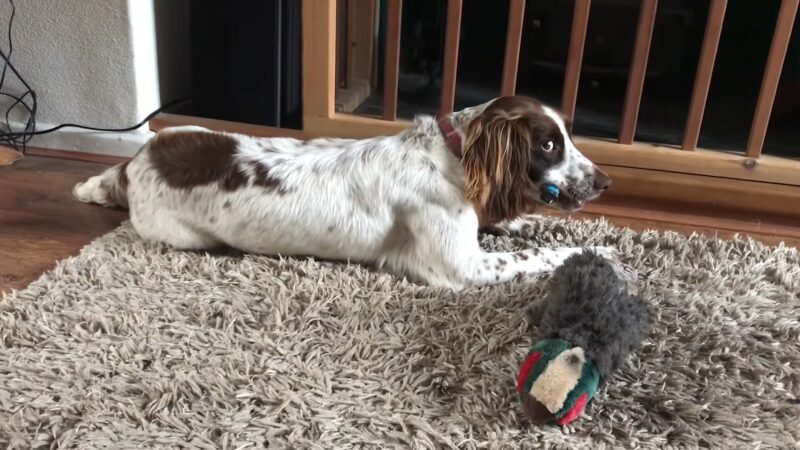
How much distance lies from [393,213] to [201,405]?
0.67 m

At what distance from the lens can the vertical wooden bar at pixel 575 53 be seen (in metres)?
2.21

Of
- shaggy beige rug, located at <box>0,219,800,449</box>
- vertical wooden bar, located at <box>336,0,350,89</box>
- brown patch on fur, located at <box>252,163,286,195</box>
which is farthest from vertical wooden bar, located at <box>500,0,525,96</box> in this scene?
brown patch on fur, located at <box>252,163,286,195</box>

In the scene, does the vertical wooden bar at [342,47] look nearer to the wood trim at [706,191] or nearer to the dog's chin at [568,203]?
the wood trim at [706,191]

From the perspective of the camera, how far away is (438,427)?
1215 mm

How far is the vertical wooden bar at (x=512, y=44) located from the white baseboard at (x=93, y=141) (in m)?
1.25

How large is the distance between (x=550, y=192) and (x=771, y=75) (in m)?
0.96

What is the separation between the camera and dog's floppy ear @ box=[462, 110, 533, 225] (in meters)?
1.64

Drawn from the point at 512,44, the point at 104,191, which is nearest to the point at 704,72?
the point at 512,44

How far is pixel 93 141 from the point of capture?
2.52m

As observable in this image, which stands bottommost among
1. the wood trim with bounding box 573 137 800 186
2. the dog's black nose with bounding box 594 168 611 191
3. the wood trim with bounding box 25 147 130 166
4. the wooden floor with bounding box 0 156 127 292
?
the wooden floor with bounding box 0 156 127 292

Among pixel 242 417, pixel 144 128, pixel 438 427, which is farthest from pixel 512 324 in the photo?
pixel 144 128

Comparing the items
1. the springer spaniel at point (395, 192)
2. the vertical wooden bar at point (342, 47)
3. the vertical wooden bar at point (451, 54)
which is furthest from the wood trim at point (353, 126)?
the springer spaniel at point (395, 192)

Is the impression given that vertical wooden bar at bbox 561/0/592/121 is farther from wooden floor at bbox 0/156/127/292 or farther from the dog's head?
wooden floor at bbox 0/156/127/292

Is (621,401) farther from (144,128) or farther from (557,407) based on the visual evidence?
(144,128)
